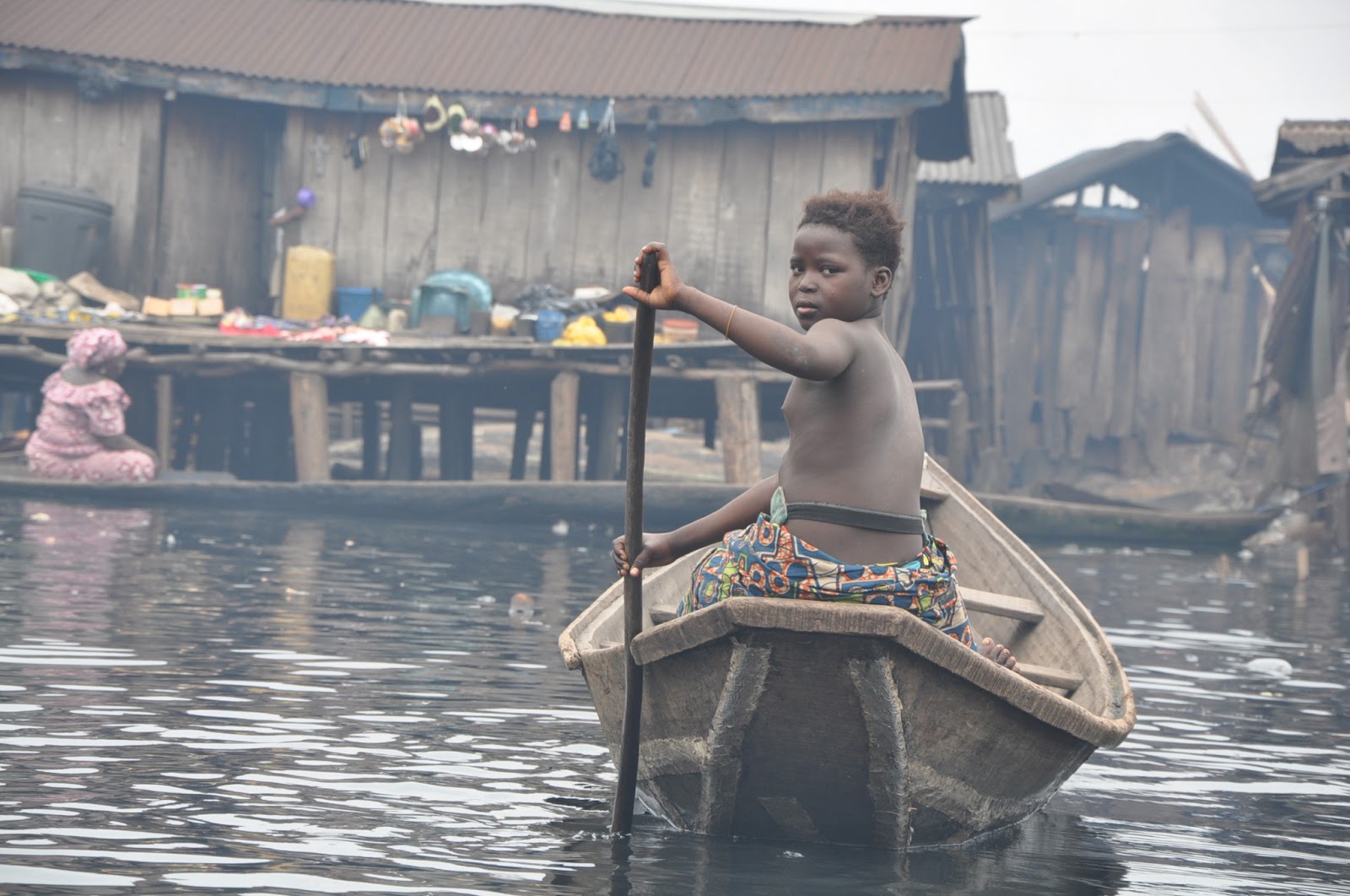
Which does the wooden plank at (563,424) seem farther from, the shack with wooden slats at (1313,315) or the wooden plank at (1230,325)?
the wooden plank at (1230,325)

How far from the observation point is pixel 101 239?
47.9 ft

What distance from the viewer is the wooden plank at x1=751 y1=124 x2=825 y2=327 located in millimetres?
14461

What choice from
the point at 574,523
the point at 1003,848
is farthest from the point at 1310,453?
the point at 1003,848

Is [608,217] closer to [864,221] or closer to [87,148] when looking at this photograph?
[87,148]

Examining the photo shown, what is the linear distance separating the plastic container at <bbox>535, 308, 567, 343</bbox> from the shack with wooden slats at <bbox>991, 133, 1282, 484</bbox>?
6.99 m

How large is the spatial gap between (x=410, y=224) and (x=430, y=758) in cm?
1081

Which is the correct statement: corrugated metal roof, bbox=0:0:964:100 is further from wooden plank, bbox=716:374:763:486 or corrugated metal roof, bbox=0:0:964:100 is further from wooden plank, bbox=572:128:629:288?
wooden plank, bbox=716:374:763:486

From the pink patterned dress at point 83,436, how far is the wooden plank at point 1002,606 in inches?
344

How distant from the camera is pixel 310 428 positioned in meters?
13.5

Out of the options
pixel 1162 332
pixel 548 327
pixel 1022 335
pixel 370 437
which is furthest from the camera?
pixel 1022 335

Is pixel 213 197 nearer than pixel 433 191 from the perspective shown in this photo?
No

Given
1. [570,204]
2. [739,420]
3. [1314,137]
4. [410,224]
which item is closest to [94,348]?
[410,224]

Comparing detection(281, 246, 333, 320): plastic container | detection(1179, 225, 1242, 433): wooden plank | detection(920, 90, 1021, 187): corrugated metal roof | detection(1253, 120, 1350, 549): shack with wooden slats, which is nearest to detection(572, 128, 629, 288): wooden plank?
detection(281, 246, 333, 320): plastic container

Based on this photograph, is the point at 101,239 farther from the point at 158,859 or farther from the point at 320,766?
the point at 158,859
